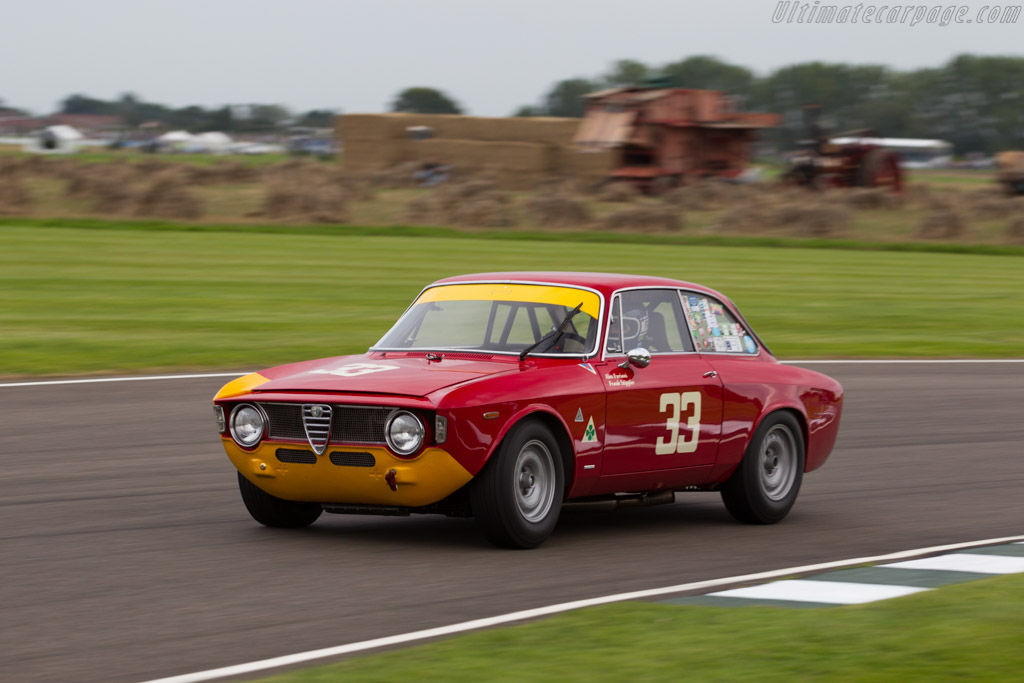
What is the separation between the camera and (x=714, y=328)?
8695mm

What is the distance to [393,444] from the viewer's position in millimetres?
6855

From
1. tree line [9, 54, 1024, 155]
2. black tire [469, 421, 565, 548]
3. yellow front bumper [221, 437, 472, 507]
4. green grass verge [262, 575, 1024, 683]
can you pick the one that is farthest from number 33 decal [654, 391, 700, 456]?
tree line [9, 54, 1024, 155]

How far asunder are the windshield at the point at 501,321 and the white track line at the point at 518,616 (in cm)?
160

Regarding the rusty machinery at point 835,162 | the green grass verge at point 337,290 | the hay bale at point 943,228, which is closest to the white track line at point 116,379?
the green grass verge at point 337,290

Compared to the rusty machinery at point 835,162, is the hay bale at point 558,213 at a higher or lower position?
lower

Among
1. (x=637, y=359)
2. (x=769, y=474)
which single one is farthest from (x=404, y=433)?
(x=769, y=474)

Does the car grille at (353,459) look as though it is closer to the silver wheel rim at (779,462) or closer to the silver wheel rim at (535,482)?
the silver wheel rim at (535,482)

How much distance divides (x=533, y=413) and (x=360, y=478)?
0.90 meters

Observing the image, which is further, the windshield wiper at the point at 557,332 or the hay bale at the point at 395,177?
the hay bale at the point at 395,177

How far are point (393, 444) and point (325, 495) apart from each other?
0.47 meters

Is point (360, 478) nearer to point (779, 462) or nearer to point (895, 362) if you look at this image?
point (779, 462)

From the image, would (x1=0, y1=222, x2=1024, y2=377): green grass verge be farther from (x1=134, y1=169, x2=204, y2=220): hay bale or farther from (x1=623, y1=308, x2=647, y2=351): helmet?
(x1=623, y1=308, x2=647, y2=351): helmet

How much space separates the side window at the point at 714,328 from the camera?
28.1 ft

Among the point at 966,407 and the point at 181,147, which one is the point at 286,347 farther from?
the point at 181,147
